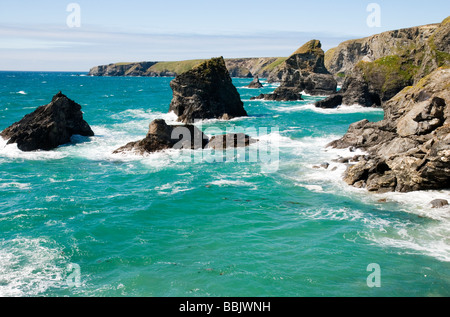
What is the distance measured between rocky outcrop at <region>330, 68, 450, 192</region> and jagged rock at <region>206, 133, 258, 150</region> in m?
12.2

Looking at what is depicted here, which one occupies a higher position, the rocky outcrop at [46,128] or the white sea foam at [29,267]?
the rocky outcrop at [46,128]

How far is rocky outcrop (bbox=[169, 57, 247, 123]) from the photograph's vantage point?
73.9 meters

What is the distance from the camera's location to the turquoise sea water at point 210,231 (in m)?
18.7

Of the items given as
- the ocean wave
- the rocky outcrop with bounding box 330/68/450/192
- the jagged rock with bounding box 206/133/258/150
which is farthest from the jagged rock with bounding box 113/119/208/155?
the ocean wave

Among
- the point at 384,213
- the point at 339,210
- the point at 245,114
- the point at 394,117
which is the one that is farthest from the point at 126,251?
the point at 245,114

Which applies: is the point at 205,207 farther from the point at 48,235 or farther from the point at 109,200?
the point at 48,235

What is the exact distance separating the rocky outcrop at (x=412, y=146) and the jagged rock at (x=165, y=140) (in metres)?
18.3

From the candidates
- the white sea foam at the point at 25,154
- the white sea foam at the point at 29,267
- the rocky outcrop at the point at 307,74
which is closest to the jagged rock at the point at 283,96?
the rocky outcrop at the point at 307,74

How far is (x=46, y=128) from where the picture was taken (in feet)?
163

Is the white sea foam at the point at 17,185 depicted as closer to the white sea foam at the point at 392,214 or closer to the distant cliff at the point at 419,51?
the white sea foam at the point at 392,214

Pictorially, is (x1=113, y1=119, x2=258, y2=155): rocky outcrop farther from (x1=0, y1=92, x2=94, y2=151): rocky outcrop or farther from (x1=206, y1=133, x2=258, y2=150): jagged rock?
(x1=0, y1=92, x2=94, y2=151): rocky outcrop

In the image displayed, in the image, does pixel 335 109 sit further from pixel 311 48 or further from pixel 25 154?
pixel 25 154

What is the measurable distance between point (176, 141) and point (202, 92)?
91.2 feet
